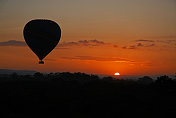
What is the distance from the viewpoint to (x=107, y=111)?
2447 centimetres

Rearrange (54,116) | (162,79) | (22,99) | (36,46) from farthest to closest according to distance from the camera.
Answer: (162,79) → (36,46) → (22,99) → (54,116)

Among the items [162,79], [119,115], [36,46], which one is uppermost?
[36,46]

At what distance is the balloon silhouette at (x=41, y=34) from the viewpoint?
4362 centimetres

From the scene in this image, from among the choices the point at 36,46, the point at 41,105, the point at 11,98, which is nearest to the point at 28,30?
the point at 36,46

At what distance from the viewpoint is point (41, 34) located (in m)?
44.0

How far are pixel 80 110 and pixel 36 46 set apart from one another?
66.4ft

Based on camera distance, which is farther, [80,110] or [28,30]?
[28,30]

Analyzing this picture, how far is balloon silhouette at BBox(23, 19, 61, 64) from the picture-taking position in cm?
4362

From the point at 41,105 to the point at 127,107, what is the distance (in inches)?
288

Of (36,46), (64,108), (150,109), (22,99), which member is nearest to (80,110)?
(64,108)

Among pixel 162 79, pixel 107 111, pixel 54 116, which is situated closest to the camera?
pixel 54 116

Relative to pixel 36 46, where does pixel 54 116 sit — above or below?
below

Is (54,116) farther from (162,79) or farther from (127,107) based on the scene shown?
(162,79)

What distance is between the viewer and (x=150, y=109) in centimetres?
2577
